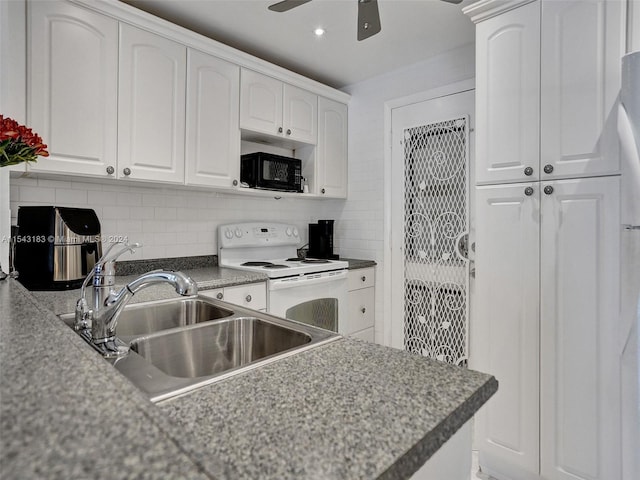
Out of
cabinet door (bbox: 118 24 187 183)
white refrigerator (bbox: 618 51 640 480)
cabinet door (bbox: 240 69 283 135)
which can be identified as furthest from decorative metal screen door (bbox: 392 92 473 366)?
cabinet door (bbox: 118 24 187 183)

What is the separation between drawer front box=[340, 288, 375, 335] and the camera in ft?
9.70

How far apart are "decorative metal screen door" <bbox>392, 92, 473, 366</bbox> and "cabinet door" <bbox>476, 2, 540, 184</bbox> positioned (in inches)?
28.8

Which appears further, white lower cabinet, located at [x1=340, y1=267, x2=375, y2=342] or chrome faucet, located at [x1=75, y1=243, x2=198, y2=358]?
white lower cabinet, located at [x1=340, y1=267, x2=375, y2=342]

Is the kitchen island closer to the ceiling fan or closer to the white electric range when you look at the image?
the ceiling fan

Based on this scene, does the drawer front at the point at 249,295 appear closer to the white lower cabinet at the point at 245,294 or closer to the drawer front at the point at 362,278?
the white lower cabinet at the point at 245,294

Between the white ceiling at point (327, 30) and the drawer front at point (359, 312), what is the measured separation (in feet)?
6.10

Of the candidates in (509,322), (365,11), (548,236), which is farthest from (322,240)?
(365,11)

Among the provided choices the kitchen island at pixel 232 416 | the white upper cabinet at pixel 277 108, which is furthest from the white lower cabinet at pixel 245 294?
the kitchen island at pixel 232 416

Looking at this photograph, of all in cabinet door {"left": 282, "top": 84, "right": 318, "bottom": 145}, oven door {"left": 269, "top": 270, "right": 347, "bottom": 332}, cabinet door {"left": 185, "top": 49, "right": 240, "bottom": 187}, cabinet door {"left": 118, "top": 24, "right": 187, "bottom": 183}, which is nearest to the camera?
cabinet door {"left": 118, "top": 24, "right": 187, "bottom": 183}

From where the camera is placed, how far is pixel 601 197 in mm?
1526

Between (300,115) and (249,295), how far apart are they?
155 cm

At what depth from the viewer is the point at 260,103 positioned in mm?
2670

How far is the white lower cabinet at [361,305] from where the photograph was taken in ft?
9.75

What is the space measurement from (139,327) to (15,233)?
2.77 feet
